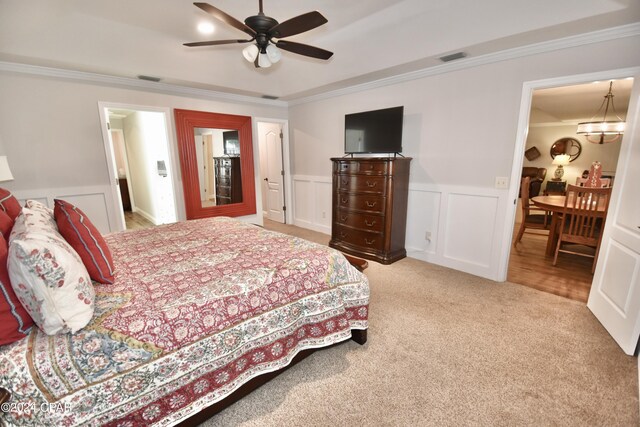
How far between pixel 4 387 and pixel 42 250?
47 cm

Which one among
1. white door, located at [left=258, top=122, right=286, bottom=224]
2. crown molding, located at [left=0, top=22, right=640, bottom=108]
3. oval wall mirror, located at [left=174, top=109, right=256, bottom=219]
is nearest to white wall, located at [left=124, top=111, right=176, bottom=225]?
oval wall mirror, located at [left=174, top=109, right=256, bottom=219]

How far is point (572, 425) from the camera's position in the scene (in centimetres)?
140

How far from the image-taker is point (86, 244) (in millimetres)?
1435

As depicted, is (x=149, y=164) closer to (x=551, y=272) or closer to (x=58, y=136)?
(x=58, y=136)

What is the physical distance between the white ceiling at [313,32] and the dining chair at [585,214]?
187cm

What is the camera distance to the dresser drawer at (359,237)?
3.53m

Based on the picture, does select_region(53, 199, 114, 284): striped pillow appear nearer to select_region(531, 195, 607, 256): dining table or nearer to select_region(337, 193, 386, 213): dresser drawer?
select_region(337, 193, 386, 213): dresser drawer

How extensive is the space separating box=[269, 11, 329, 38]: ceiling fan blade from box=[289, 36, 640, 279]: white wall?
2.04m

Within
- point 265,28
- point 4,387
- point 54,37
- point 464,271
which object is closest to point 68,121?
point 54,37

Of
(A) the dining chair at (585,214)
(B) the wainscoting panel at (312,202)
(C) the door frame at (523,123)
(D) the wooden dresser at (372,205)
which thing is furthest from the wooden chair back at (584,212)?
(B) the wainscoting panel at (312,202)

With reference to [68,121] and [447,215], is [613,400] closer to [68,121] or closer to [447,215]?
[447,215]

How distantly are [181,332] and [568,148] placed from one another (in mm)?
9389

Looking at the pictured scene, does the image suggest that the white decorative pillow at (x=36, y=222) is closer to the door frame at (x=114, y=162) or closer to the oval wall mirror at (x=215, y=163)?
the door frame at (x=114, y=162)

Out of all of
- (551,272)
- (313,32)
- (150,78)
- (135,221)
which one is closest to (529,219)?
(551,272)
